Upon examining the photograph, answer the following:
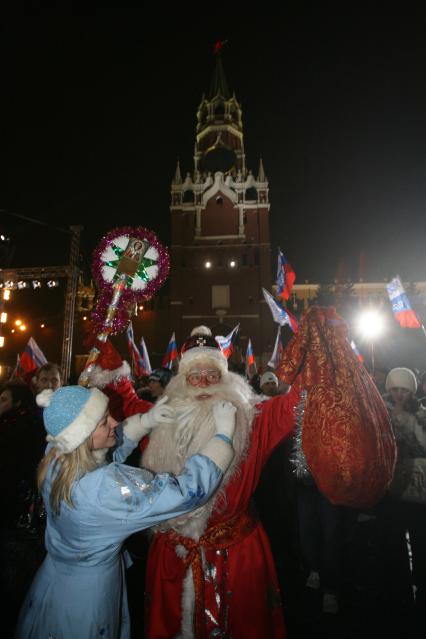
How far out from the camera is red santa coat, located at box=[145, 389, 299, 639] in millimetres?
2273

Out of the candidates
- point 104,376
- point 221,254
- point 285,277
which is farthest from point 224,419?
point 221,254

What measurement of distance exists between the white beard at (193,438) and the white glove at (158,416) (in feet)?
0.40

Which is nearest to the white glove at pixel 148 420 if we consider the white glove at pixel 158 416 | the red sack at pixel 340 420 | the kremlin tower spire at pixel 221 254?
the white glove at pixel 158 416

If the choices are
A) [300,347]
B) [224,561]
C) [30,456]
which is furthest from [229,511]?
[30,456]

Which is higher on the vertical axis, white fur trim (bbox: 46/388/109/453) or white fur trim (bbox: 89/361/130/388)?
white fur trim (bbox: 89/361/130/388)

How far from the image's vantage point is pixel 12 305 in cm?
3469

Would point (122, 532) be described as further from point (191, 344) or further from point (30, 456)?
point (30, 456)

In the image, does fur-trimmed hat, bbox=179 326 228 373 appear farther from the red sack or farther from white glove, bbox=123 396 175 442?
the red sack

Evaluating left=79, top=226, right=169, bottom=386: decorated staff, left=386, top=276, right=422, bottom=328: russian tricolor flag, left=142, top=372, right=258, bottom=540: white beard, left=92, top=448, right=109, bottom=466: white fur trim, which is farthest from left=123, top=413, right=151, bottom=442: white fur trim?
left=386, top=276, right=422, bottom=328: russian tricolor flag

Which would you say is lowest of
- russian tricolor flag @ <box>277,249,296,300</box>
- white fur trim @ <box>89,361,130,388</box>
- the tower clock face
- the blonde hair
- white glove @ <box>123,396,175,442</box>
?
the blonde hair

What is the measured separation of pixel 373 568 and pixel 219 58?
54760mm

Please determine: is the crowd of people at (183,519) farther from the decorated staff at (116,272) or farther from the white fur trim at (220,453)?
the decorated staff at (116,272)

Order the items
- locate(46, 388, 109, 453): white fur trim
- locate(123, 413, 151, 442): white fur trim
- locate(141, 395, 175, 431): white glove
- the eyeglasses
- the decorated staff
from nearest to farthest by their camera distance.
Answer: locate(46, 388, 109, 453): white fur trim < locate(141, 395, 175, 431): white glove < locate(123, 413, 151, 442): white fur trim < the eyeglasses < the decorated staff

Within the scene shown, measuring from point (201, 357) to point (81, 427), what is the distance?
53.5 inches
